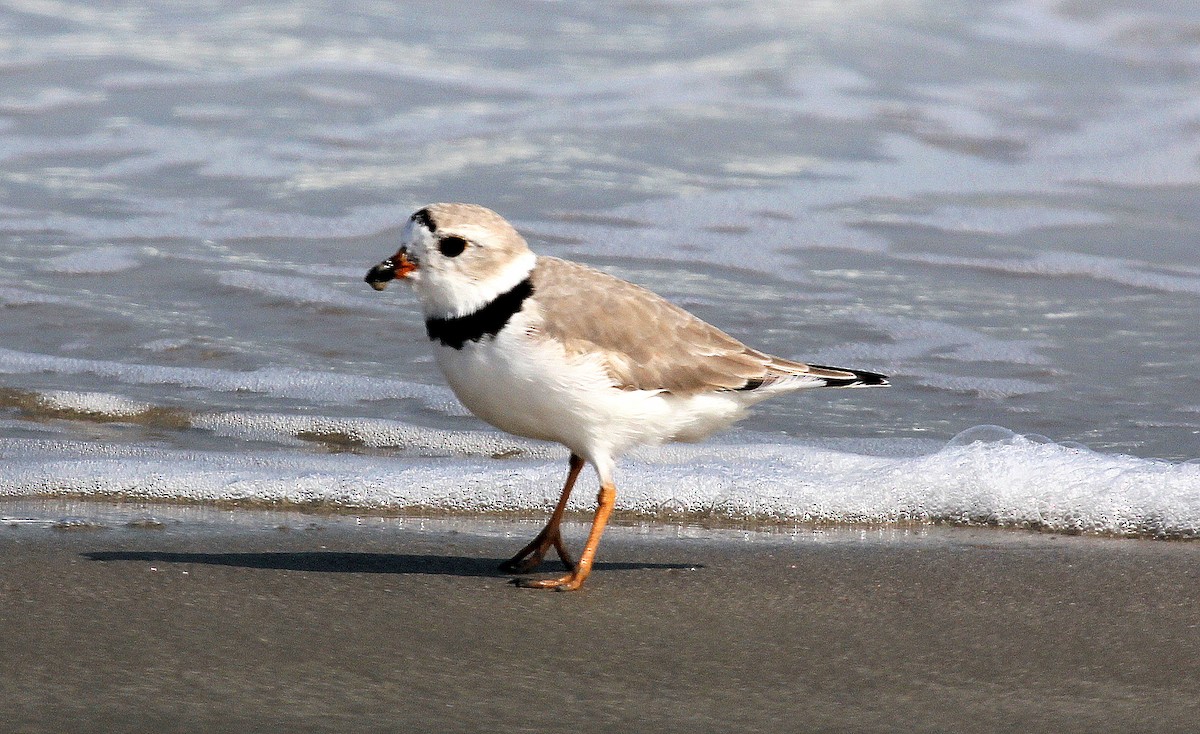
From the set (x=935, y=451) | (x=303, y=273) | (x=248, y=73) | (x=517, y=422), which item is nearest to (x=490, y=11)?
(x=248, y=73)

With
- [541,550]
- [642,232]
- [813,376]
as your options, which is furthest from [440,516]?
[642,232]

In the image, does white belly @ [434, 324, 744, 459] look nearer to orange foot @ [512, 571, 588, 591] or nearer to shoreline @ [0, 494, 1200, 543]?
orange foot @ [512, 571, 588, 591]

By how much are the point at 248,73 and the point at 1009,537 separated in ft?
33.7

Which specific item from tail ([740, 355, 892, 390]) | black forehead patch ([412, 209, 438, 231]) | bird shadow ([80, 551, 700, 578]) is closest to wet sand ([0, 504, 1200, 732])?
bird shadow ([80, 551, 700, 578])

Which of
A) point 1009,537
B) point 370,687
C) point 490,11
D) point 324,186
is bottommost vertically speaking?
point 370,687

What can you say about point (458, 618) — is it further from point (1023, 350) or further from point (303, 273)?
point (303, 273)

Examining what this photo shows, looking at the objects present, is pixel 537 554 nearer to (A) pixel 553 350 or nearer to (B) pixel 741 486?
(A) pixel 553 350

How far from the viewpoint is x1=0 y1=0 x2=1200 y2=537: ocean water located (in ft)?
18.0

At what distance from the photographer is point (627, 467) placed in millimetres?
5617

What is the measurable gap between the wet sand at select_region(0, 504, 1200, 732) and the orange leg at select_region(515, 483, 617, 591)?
0.14ft

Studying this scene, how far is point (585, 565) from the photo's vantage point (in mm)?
4430

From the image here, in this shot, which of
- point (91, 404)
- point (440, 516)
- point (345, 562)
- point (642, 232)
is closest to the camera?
point (345, 562)

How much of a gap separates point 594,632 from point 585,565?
0.48 meters

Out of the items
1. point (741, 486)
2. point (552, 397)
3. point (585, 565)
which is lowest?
point (585, 565)
